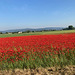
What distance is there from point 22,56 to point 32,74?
202 centimetres

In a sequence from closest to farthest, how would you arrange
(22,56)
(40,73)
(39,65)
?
(40,73), (39,65), (22,56)

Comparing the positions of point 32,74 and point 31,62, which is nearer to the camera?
point 32,74

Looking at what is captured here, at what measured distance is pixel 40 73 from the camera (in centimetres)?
400

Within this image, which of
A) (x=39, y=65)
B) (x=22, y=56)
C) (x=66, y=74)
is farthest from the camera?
(x=22, y=56)

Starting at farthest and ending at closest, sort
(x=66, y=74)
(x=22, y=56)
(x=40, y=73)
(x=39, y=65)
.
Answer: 1. (x=22, y=56)
2. (x=39, y=65)
3. (x=40, y=73)
4. (x=66, y=74)

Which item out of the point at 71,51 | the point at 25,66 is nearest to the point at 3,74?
the point at 25,66

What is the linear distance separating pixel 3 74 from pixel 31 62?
4.52 ft

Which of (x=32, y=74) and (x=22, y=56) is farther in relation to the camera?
(x=22, y=56)

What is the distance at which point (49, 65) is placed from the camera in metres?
4.97

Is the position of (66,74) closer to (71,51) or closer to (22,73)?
(22,73)

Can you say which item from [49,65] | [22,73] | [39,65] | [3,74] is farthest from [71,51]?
[3,74]

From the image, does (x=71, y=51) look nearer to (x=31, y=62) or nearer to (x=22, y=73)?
(x=31, y=62)

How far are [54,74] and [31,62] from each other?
144 cm

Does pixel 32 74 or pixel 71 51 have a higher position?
pixel 71 51
